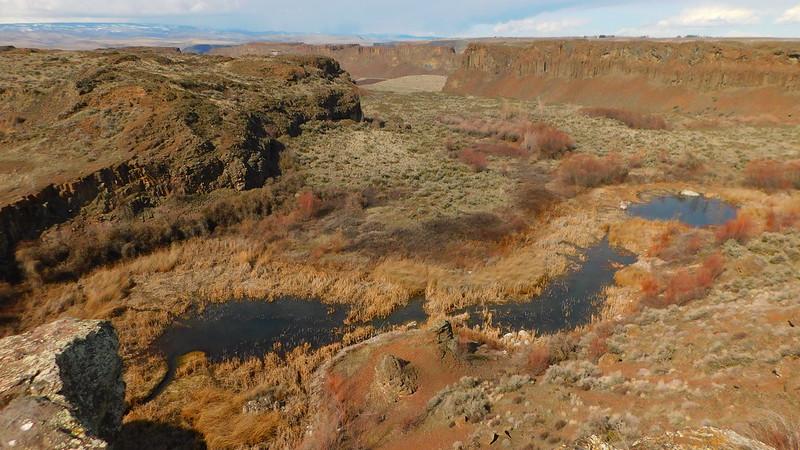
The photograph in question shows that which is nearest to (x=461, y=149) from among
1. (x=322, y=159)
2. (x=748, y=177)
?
(x=322, y=159)

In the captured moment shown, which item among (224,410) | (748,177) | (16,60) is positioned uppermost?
(16,60)

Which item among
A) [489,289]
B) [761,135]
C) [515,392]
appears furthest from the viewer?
[761,135]

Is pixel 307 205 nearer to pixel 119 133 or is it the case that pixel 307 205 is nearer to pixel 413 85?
pixel 119 133

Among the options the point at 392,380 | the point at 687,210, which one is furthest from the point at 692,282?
the point at 687,210

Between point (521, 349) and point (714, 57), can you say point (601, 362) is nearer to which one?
point (521, 349)

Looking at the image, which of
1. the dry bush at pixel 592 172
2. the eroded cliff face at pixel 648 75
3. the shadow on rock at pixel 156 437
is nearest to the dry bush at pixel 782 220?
the dry bush at pixel 592 172

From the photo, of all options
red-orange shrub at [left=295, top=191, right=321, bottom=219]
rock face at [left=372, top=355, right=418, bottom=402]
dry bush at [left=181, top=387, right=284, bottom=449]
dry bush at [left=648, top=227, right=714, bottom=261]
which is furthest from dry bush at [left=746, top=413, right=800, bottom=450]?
red-orange shrub at [left=295, top=191, right=321, bottom=219]
